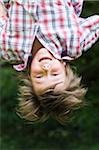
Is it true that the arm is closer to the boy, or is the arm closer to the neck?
the boy

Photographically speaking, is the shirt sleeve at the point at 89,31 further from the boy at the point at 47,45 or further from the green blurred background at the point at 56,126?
the green blurred background at the point at 56,126

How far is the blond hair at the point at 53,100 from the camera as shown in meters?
3.09

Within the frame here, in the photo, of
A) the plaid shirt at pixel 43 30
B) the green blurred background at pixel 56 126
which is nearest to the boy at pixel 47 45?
the plaid shirt at pixel 43 30

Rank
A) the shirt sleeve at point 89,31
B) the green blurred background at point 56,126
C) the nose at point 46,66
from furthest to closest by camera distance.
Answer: the green blurred background at point 56,126
the shirt sleeve at point 89,31
the nose at point 46,66

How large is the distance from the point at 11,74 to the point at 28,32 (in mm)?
3800

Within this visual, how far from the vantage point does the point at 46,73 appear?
120 inches

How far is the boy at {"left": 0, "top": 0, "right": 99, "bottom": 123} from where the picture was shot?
305 cm

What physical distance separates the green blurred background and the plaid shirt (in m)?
3.52

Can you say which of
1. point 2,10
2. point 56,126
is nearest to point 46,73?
point 2,10

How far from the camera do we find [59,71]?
3.05 m

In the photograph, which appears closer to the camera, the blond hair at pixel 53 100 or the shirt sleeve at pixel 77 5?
the blond hair at pixel 53 100

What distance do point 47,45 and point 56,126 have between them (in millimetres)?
4146

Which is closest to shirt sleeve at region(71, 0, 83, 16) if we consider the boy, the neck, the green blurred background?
the boy

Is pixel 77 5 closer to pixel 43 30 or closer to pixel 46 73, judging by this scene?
pixel 43 30
